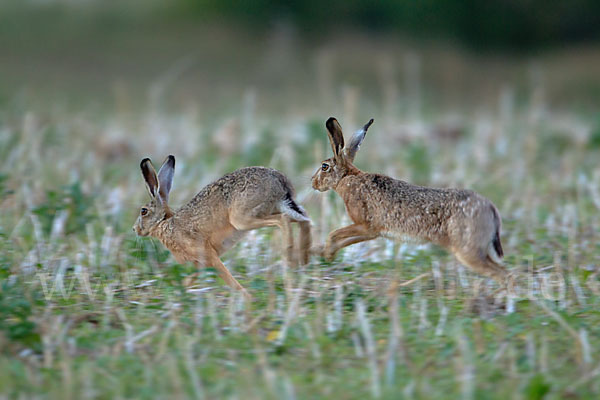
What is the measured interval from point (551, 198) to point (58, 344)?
652cm

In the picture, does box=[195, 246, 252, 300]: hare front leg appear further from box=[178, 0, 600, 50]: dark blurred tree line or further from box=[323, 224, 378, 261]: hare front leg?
box=[178, 0, 600, 50]: dark blurred tree line

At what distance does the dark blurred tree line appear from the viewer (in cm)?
2236

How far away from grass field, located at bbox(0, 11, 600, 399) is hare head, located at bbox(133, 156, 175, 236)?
0.18m

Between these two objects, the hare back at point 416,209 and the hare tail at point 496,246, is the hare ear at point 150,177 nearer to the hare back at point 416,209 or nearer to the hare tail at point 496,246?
the hare back at point 416,209

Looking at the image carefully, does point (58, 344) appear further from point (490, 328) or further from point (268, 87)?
point (268, 87)

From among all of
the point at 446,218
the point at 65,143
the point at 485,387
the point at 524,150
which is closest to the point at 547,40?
the point at 524,150

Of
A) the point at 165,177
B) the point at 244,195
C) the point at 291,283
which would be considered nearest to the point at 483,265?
the point at 291,283

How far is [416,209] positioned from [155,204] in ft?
7.52

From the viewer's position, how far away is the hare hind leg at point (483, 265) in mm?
5781

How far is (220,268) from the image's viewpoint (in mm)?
6059

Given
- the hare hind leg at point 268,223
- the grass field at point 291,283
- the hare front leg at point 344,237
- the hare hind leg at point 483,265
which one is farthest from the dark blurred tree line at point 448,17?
the hare hind leg at point 483,265

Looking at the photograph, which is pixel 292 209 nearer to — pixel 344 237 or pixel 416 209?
pixel 344 237

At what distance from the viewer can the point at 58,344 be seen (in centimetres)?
458

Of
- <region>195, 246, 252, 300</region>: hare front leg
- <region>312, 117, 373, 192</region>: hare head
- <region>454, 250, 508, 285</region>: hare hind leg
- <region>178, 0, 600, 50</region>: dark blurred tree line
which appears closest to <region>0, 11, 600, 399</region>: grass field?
<region>195, 246, 252, 300</region>: hare front leg
